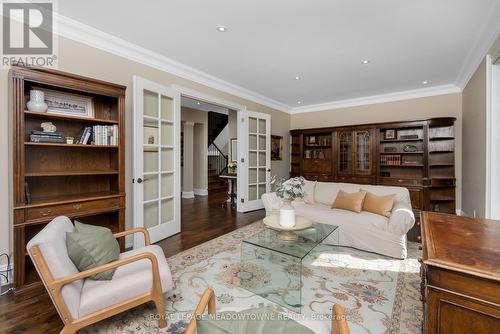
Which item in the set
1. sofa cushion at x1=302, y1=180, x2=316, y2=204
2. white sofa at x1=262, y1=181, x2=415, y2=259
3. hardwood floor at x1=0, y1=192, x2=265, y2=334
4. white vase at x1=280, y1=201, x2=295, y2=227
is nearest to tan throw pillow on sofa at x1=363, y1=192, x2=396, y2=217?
white sofa at x1=262, y1=181, x2=415, y2=259

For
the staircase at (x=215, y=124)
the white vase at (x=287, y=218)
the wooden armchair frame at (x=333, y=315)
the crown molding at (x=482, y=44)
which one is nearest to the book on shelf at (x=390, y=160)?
the crown molding at (x=482, y=44)

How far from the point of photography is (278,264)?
252 centimetres

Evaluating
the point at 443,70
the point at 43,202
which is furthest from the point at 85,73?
the point at 443,70

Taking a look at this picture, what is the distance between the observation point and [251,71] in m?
4.06

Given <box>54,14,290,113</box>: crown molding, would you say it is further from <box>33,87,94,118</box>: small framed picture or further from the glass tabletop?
the glass tabletop

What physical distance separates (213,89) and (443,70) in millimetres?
3920

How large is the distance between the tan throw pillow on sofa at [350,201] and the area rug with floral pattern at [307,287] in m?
0.60

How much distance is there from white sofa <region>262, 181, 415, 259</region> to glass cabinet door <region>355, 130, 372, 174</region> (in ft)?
6.07

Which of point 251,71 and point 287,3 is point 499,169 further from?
point 251,71

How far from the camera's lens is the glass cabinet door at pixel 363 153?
5.34m

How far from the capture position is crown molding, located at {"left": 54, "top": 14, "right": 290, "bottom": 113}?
104 inches

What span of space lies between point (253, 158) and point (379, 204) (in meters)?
2.82

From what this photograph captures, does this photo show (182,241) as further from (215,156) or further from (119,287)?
(215,156)

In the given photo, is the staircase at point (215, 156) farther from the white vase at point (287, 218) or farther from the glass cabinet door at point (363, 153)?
the white vase at point (287, 218)
